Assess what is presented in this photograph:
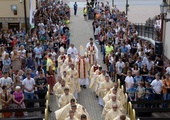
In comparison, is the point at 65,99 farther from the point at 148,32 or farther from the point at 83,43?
the point at 83,43

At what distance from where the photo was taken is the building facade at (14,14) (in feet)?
88.3

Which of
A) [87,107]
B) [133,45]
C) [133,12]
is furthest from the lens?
[133,12]

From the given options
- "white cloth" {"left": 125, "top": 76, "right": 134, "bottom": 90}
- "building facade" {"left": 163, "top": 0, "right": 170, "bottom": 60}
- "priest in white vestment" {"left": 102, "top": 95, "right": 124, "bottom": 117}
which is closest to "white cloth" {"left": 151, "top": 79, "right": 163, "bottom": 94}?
"white cloth" {"left": 125, "top": 76, "right": 134, "bottom": 90}

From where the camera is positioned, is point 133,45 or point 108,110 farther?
point 133,45

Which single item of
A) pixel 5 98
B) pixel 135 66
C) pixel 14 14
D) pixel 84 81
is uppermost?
pixel 14 14

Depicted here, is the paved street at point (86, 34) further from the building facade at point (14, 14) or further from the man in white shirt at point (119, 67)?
the building facade at point (14, 14)

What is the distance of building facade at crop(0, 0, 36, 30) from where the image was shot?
88.3 ft

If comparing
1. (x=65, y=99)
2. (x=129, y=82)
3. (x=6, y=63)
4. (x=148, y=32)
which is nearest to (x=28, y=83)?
(x=65, y=99)

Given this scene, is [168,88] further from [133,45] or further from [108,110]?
[133,45]

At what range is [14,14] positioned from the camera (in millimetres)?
27016

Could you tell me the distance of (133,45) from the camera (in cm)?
2108

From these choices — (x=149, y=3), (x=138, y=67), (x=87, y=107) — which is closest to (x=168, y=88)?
(x=138, y=67)

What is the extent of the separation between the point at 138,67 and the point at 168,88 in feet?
7.91

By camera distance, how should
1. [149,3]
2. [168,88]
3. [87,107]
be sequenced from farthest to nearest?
1. [149,3]
2. [87,107]
3. [168,88]
